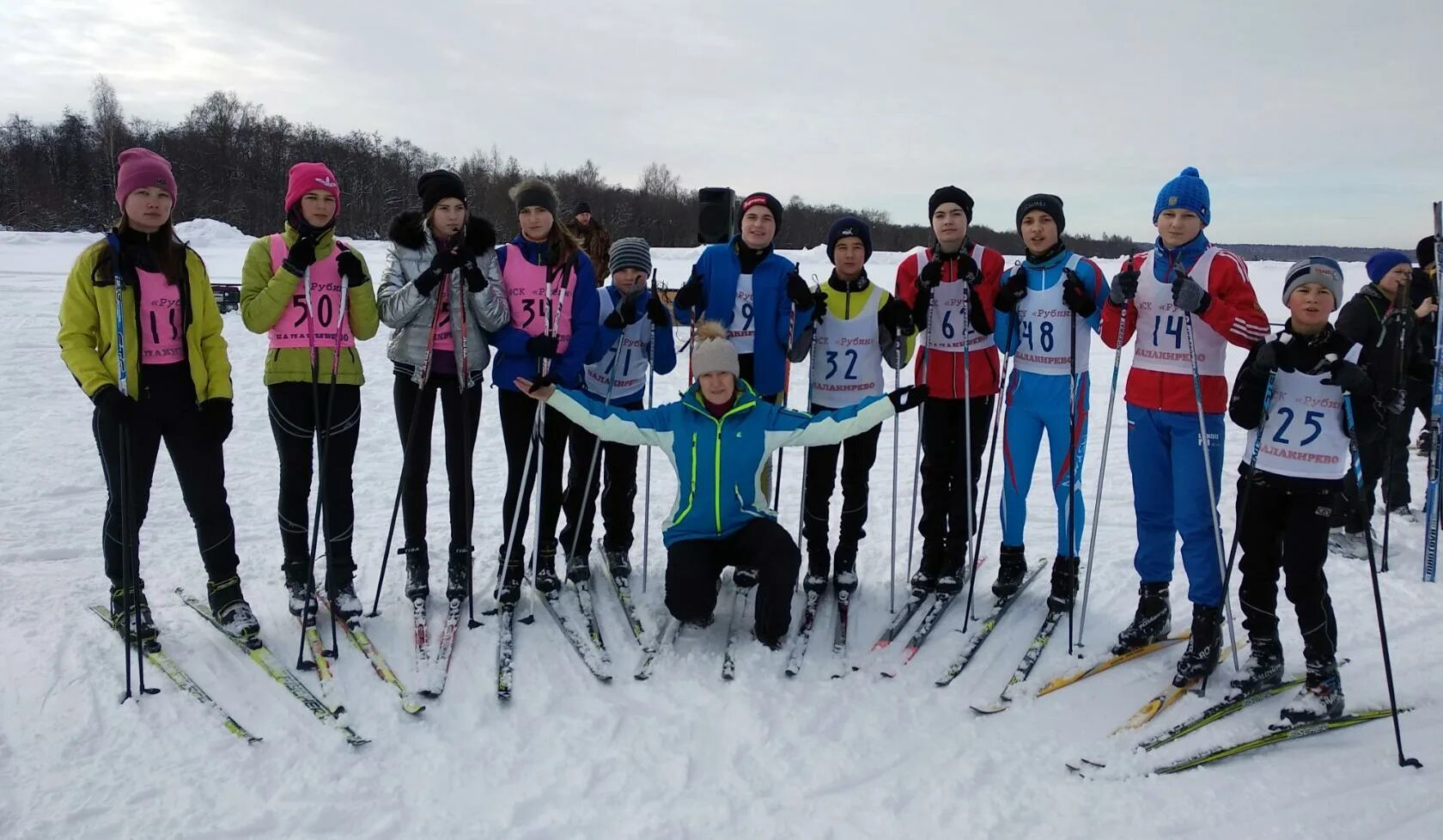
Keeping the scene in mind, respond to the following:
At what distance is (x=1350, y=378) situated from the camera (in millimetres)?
2771

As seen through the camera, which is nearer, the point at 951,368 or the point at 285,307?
the point at 285,307

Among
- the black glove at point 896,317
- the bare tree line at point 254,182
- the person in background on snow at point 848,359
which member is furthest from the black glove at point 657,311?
the bare tree line at point 254,182

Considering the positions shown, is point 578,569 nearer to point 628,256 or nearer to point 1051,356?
point 628,256

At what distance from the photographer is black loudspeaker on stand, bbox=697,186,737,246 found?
5031 mm

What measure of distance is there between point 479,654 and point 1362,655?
3795 mm

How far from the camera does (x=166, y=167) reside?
3.11 metres

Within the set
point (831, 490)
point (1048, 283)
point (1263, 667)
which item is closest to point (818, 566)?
point (831, 490)

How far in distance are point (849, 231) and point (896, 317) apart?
0.46 meters

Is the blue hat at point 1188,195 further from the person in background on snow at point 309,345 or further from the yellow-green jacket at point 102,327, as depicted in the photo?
the yellow-green jacket at point 102,327

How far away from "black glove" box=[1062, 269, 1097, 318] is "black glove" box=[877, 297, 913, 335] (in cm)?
68

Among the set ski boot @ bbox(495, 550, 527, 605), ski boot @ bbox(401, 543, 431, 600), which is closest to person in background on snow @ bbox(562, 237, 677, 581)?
ski boot @ bbox(495, 550, 527, 605)

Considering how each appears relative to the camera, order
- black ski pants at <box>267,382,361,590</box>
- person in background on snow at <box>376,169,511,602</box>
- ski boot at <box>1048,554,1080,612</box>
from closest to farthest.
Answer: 1. black ski pants at <box>267,382,361,590</box>
2. person in background on snow at <box>376,169,511,602</box>
3. ski boot at <box>1048,554,1080,612</box>

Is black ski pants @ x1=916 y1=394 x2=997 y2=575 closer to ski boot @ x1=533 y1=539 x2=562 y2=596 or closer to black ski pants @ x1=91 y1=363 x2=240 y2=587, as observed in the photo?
ski boot @ x1=533 y1=539 x2=562 y2=596

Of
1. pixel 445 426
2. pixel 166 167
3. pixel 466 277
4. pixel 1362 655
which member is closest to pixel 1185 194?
pixel 1362 655
